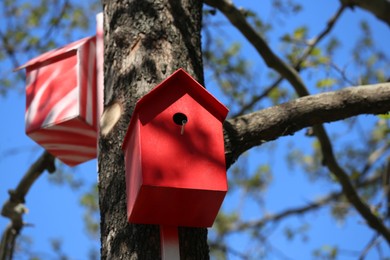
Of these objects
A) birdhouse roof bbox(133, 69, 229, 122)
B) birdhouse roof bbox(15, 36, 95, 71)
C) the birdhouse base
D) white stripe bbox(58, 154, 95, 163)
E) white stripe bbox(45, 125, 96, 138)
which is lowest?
the birdhouse base

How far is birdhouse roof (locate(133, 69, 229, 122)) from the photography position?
2.20 meters

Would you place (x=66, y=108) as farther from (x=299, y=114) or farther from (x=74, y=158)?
(x=299, y=114)

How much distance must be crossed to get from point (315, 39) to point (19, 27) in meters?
2.85

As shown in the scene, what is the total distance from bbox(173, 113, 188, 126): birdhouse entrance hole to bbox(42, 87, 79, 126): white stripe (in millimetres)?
950

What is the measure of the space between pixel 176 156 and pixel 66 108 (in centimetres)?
121

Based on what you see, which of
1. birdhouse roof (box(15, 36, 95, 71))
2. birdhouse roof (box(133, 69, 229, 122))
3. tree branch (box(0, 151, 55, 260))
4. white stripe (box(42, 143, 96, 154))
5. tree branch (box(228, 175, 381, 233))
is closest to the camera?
birdhouse roof (box(133, 69, 229, 122))

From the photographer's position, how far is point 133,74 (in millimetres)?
2398

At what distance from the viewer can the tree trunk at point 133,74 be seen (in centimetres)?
211

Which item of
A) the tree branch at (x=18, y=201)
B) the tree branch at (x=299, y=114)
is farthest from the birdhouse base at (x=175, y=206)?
the tree branch at (x=18, y=201)

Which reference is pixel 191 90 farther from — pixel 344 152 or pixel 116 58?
pixel 344 152

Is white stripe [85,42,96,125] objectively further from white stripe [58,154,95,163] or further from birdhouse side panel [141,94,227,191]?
birdhouse side panel [141,94,227,191]

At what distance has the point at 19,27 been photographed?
6.02 metres

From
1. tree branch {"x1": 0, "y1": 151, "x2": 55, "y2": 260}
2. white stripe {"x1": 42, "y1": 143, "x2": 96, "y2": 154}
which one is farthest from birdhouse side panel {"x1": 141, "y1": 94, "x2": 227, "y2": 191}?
tree branch {"x1": 0, "y1": 151, "x2": 55, "y2": 260}

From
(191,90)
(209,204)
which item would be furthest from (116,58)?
(209,204)
